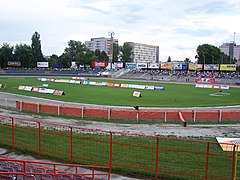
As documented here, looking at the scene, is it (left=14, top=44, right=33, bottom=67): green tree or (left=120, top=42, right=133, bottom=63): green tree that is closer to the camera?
(left=14, top=44, right=33, bottom=67): green tree

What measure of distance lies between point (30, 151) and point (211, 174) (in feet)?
27.9

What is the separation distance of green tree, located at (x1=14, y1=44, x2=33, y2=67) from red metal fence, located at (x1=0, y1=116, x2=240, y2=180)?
120 meters

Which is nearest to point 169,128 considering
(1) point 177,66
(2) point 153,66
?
(1) point 177,66

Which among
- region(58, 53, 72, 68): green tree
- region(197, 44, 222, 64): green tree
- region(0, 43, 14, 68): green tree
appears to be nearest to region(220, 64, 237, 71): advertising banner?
region(197, 44, 222, 64): green tree

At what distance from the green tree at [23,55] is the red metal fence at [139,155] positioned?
120 m

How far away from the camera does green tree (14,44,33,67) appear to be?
12912 cm

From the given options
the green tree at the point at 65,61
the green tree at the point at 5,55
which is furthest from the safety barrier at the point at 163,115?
the green tree at the point at 65,61

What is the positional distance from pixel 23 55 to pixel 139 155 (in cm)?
12584

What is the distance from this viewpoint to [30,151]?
13.9 metres

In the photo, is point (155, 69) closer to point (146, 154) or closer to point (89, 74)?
point (89, 74)

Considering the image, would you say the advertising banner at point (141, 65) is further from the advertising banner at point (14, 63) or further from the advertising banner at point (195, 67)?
the advertising banner at point (14, 63)

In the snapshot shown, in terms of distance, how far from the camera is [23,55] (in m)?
129

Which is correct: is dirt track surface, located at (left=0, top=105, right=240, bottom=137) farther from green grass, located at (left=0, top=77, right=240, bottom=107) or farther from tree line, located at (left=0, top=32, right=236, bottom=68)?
tree line, located at (left=0, top=32, right=236, bottom=68)

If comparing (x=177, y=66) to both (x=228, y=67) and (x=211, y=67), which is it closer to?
(x=211, y=67)
